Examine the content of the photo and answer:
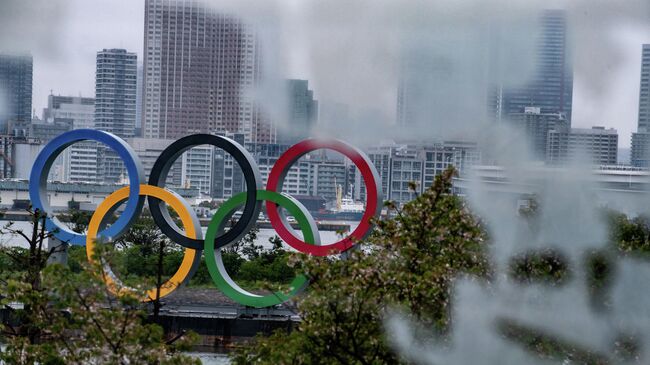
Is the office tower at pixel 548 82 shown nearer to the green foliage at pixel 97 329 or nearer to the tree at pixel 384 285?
the tree at pixel 384 285

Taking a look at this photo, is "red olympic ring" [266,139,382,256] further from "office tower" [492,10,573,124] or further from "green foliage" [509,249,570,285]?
"green foliage" [509,249,570,285]

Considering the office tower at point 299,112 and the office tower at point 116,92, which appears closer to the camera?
the office tower at point 299,112

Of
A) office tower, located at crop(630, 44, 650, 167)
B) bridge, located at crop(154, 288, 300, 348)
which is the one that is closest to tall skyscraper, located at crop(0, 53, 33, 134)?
bridge, located at crop(154, 288, 300, 348)

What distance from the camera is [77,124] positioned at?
44000mm

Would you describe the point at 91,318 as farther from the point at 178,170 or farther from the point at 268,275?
the point at 178,170

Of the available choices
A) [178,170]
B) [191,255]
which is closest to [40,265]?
[191,255]

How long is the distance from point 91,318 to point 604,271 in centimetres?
191

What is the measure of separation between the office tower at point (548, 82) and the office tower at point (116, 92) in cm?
3295

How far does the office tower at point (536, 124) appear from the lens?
203 inches

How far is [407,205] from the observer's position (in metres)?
5.76

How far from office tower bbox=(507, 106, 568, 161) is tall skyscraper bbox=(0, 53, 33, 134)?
33.4m

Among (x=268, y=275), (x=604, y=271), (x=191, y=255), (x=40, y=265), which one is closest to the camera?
(x=604, y=271)

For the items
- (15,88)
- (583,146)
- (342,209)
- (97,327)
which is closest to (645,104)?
(583,146)

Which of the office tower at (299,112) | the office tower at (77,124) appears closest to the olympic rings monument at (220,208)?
the office tower at (299,112)
